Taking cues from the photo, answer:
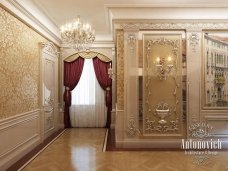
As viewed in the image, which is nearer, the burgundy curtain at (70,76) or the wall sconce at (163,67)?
the wall sconce at (163,67)

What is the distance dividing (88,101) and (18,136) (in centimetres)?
340

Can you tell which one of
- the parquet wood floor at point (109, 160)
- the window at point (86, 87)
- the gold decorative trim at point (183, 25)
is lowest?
the parquet wood floor at point (109, 160)

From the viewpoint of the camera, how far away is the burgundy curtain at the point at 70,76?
24.9 feet

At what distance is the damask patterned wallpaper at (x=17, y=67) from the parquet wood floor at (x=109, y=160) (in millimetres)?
1012

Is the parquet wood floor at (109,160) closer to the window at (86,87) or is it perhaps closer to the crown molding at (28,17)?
the window at (86,87)

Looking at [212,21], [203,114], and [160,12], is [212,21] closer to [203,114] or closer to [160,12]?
[160,12]

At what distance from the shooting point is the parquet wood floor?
151 inches

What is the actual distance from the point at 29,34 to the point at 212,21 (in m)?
3.84

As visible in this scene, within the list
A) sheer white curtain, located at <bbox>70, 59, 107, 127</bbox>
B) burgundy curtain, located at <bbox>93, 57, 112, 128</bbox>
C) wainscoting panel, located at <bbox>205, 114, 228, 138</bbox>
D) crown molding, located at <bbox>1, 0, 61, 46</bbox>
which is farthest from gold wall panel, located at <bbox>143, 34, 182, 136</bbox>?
sheer white curtain, located at <bbox>70, 59, 107, 127</bbox>

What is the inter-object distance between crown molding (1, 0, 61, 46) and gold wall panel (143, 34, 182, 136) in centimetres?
236

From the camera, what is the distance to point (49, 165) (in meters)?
3.96

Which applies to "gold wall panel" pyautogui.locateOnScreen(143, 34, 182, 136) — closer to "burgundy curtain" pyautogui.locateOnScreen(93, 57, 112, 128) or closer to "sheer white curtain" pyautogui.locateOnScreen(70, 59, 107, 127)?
"burgundy curtain" pyautogui.locateOnScreen(93, 57, 112, 128)

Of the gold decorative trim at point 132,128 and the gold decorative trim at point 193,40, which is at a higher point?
the gold decorative trim at point 193,40

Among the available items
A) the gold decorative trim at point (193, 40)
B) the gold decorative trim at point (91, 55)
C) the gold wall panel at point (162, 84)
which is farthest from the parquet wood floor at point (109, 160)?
the gold decorative trim at point (91, 55)
